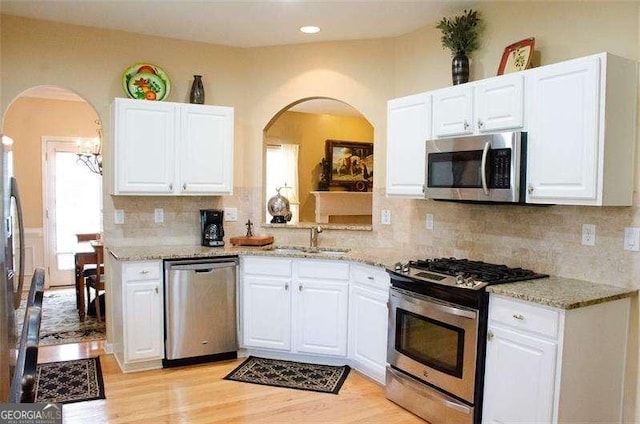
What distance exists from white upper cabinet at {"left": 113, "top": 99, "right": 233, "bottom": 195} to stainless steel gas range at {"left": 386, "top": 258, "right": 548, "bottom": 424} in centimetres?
182

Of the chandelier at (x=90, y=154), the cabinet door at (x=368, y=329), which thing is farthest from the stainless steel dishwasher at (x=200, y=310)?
the chandelier at (x=90, y=154)

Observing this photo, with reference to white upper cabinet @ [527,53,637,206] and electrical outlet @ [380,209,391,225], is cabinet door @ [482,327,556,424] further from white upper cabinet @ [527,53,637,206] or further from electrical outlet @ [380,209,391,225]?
electrical outlet @ [380,209,391,225]

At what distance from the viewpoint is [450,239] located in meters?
3.62

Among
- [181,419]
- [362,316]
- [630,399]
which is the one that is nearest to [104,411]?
[181,419]

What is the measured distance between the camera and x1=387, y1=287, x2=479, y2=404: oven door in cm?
271

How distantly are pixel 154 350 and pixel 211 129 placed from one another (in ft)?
5.91

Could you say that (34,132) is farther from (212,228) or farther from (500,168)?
(500,168)

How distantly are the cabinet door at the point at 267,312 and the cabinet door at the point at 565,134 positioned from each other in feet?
6.62

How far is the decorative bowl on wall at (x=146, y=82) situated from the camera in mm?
4062

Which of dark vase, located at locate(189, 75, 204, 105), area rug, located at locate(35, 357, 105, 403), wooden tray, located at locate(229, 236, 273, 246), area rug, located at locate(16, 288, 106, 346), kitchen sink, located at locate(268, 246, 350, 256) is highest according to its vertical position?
dark vase, located at locate(189, 75, 204, 105)

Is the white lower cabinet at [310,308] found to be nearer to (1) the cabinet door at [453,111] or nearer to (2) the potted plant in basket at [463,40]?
(1) the cabinet door at [453,111]

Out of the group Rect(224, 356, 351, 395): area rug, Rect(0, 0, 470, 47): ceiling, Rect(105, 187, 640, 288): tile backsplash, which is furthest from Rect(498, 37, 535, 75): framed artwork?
Rect(224, 356, 351, 395): area rug

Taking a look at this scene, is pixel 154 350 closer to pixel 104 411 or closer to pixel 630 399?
pixel 104 411

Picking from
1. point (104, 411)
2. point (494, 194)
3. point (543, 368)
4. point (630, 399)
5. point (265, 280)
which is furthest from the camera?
point (265, 280)
